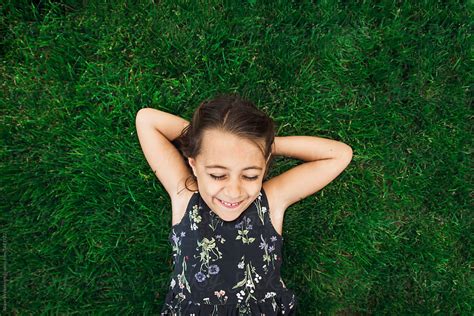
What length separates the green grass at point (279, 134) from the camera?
9.99ft

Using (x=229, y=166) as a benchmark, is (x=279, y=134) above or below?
below

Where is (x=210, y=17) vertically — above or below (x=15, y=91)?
above

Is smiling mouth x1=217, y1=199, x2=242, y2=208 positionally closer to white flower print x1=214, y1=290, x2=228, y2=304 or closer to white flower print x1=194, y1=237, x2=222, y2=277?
white flower print x1=194, y1=237, x2=222, y2=277

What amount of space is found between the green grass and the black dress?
19.9 inches

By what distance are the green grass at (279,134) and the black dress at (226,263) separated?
507mm

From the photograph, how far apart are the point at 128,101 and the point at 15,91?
0.81 m

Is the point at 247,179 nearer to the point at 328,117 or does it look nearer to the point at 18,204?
the point at 328,117

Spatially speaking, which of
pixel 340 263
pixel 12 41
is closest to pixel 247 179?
pixel 340 263

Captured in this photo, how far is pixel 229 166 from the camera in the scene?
221cm

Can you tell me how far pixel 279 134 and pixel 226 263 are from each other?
1.03 m

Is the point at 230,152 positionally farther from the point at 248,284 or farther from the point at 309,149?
the point at 248,284

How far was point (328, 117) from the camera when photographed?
315 centimetres

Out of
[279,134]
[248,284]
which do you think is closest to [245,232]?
[248,284]

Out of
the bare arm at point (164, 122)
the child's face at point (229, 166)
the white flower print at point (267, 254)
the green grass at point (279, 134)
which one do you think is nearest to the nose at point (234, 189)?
the child's face at point (229, 166)
